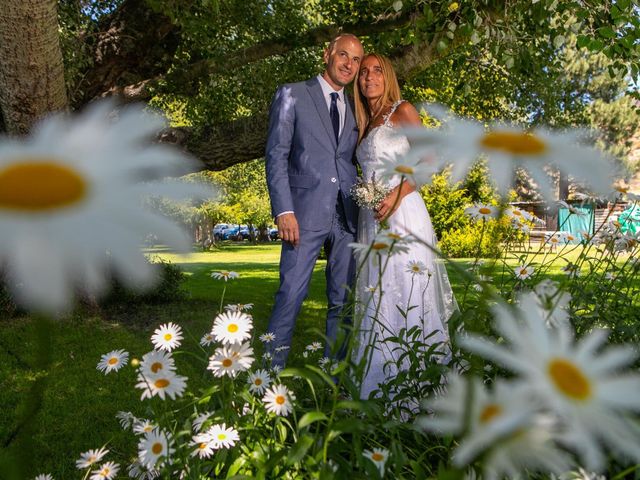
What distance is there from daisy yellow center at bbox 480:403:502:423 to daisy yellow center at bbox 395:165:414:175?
0.49 metres

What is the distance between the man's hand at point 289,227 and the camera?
320 centimetres

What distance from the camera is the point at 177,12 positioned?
4.84 m

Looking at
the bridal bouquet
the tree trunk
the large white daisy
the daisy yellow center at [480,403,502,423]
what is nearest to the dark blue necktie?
the bridal bouquet

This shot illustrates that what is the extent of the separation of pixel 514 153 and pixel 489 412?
299 millimetres

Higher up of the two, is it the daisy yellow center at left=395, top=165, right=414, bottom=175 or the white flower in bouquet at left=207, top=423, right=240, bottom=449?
the daisy yellow center at left=395, top=165, right=414, bottom=175

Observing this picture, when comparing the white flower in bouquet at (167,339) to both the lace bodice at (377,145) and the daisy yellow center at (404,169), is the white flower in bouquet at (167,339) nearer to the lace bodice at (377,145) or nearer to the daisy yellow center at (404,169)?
the daisy yellow center at (404,169)

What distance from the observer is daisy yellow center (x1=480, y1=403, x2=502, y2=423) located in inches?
17.0

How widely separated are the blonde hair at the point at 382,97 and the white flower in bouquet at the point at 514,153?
107 inches

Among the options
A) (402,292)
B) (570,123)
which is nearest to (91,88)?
(402,292)

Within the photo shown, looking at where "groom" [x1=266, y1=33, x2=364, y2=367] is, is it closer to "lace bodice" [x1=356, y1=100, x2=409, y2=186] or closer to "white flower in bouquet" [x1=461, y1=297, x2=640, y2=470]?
"lace bodice" [x1=356, y1=100, x2=409, y2=186]

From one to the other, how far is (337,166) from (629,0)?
2.04 m

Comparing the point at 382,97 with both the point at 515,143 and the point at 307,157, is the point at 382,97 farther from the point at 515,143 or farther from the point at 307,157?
the point at 515,143

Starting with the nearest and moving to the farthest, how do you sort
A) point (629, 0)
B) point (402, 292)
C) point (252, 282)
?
point (402, 292)
point (629, 0)
point (252, 282)

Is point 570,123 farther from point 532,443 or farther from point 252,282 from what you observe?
point 532,443
